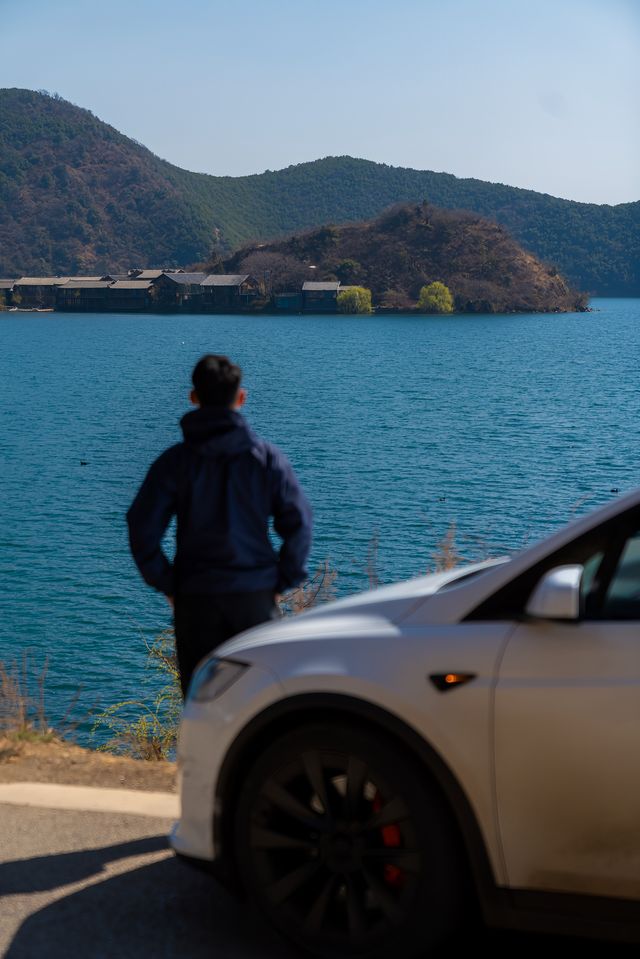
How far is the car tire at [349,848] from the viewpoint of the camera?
3096 millimetres

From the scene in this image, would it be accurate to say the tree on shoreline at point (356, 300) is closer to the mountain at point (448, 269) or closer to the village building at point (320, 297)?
the village building at point (320, 297)

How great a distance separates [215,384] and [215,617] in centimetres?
85

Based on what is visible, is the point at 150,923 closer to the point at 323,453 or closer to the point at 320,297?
the point at 323,453

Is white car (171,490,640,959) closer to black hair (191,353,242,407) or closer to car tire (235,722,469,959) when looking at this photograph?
car tire (235,722,469,959)

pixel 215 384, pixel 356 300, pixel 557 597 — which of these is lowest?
pixel 356 300

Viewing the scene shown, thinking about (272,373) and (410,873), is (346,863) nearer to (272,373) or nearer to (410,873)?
(410,873)

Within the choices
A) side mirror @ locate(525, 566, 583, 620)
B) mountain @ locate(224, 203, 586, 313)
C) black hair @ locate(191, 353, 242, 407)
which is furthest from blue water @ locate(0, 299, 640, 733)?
mountain @ locate(224, 203, 586, 313)

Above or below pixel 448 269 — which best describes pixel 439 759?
below

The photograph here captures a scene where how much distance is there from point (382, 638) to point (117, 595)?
78.1 ft

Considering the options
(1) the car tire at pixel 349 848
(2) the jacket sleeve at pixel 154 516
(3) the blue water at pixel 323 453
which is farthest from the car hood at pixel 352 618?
(3) the blue water at pixel 323 453

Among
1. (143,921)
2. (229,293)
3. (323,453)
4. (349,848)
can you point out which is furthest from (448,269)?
(349,848)

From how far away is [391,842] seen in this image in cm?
317

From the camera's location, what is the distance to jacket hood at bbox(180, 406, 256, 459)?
163 inches

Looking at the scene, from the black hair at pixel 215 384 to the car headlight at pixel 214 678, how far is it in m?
1.06
